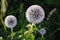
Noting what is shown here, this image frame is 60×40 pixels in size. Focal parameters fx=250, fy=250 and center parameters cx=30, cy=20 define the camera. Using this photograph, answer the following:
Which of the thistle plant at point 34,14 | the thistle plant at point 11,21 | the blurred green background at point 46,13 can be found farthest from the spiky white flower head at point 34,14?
the blurred green background at point 46,13

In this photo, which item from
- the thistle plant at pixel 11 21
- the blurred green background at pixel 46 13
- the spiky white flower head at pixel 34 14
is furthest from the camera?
the blurred green background at pixel 46 13

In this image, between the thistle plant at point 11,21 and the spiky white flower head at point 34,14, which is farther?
the thistle plant at point 11,21

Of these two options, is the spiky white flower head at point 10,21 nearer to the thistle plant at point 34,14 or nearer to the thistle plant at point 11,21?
the thistle plant at point 11,21

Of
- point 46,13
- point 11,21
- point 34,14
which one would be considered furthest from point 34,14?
point 46,13

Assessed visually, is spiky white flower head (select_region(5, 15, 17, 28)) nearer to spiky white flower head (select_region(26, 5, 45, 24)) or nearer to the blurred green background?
spiky white flower head (select_region(26, 5, 45, 24))

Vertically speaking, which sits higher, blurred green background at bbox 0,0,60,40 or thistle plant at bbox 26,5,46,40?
blurred green background at bbox 0,0,60,40

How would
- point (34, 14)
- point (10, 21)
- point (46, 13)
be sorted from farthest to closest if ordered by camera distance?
point (46, 13) → point (10, 21) → point (34, 14)

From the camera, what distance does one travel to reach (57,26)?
6.85 feet

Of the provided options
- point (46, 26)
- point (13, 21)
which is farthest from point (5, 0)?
point (13, 21)

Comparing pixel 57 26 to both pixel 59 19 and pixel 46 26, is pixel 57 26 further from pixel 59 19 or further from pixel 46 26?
pixel 46 26

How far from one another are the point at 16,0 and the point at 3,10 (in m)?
0.38

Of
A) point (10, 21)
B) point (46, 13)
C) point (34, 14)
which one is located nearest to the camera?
point (34, 14)

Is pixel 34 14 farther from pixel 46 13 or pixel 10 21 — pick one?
pixel 46 13

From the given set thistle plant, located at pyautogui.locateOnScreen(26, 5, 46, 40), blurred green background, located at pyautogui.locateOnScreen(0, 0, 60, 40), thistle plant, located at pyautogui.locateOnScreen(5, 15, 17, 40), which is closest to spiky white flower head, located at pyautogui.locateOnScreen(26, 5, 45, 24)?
thistle plant, located at pyautogui.locateOnScreen(26, 5, 46, 40)
